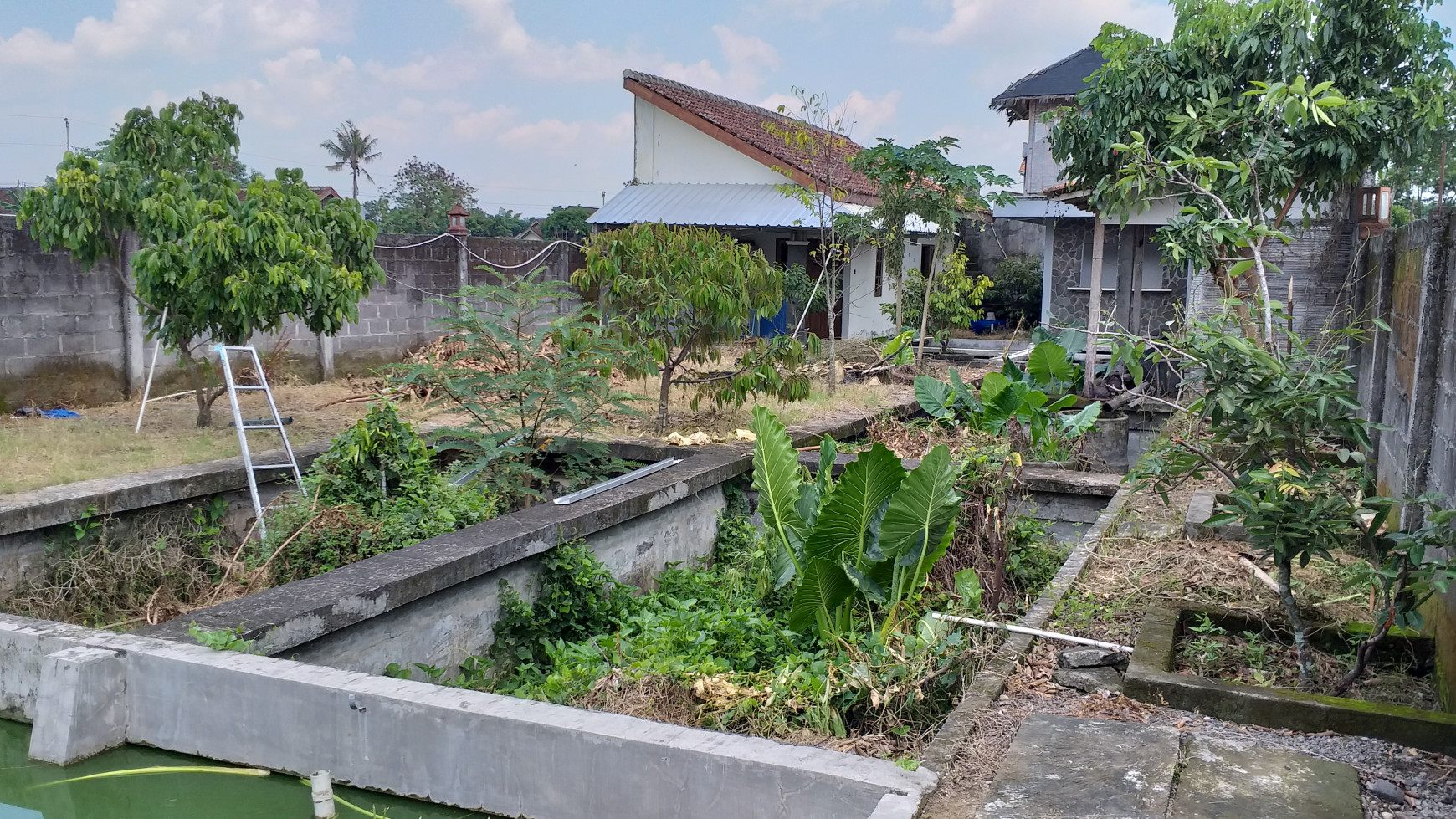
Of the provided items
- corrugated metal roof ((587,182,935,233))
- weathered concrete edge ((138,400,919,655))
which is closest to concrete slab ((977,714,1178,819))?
weathered concrete edge ((138,400,919,655))

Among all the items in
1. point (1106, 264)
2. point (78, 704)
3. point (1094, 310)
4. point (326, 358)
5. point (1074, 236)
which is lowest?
point (78, 704)

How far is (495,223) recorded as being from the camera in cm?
4262

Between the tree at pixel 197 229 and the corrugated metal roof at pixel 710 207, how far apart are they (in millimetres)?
8740

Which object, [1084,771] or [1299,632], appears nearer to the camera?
[1084,771]

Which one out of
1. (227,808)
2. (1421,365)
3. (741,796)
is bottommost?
(227,808)

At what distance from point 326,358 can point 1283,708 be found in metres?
10.9

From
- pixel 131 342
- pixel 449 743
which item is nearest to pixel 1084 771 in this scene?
pixel 449 743

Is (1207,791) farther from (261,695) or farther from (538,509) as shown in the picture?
(538,509)

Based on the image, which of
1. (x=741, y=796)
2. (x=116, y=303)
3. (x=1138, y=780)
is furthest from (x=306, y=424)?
(x=1138, y=780)

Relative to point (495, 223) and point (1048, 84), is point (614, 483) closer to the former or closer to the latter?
point (1048, 84)

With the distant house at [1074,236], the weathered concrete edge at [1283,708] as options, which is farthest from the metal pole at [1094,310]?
the weathered concrete edge at [1283,708]

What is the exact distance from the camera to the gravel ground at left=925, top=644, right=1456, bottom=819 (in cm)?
316

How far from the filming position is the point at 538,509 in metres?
6.75

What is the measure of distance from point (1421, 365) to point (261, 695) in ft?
16.7
